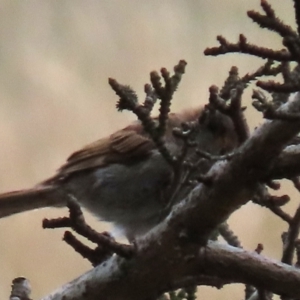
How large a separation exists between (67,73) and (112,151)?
1.02m

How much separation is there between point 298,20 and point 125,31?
5.57 ft

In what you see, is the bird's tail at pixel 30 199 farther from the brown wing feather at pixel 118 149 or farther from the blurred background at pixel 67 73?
the blurred background at pixel 67 73

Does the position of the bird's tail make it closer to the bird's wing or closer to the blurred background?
the bird's wing

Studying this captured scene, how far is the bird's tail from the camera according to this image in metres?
1.34

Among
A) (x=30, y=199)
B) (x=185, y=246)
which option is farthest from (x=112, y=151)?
→ (x=185, y=246)

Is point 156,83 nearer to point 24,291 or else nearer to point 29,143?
point 24,291

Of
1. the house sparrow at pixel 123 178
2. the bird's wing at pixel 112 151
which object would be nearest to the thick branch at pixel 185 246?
the house sparrow at pixel 123 178

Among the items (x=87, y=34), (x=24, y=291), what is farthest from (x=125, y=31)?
(x=24, y=291)

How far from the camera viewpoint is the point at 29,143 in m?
2.32

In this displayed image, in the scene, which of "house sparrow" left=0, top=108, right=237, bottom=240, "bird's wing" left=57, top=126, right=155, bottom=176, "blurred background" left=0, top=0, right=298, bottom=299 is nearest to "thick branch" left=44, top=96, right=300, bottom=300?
"house sparrow" left=0, top=108, right=237, bottom=240

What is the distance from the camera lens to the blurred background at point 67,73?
91.0 inches

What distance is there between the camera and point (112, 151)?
1.36 m

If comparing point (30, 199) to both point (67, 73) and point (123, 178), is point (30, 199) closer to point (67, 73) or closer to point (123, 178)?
point (123, 178)

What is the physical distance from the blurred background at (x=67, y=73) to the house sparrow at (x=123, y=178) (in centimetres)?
91
